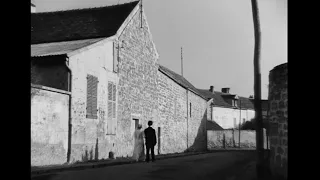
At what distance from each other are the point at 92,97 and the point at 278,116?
8.64 meters

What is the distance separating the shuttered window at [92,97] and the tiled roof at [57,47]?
4.31 ft

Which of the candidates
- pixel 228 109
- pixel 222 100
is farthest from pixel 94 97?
pixel 222 100

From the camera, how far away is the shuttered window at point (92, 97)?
16156 mm

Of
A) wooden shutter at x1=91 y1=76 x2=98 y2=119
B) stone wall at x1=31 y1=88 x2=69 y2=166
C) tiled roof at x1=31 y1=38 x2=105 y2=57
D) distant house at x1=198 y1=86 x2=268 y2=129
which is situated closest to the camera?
stone wall at x1=31 y1=88 x2=69 y2=166

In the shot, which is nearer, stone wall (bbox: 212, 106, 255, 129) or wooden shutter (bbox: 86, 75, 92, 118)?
wooden shutter (bbox: 86, 75, 92, 118)

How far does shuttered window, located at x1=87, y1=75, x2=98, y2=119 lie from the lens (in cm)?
1616

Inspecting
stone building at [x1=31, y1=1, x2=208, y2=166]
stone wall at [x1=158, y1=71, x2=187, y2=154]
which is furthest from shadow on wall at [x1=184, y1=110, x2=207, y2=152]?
stone building at [x1=31, y1=1, x2=208, y2=166]

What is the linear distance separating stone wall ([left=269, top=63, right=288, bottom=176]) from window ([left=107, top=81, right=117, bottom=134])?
919 cm

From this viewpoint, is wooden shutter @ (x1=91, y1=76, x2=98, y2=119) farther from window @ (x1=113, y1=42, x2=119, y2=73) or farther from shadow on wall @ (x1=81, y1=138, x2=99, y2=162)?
window @ (x1=113, y1=42, x2=119, y2=73)
